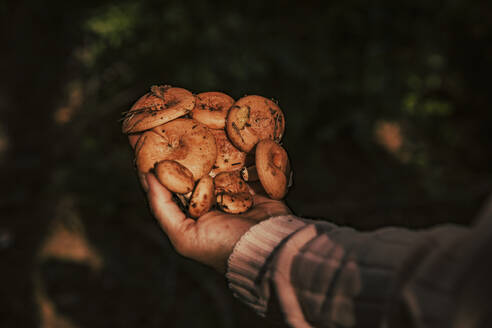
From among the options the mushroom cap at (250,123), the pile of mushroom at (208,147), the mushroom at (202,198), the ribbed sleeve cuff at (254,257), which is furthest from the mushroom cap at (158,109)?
the ribbed sleeve cuff at (254,257)

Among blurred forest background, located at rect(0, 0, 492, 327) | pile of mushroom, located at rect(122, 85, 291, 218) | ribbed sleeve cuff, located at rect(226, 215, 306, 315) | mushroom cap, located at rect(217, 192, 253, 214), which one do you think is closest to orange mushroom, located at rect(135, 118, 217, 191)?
pile of mushroom, located at rect(122, 85, 291, 218)

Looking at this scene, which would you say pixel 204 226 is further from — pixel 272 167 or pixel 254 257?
pixel 272 167

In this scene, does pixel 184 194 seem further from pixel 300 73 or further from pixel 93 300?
pixel 300 73

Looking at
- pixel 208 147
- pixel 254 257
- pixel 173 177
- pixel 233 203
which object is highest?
pixel 208 147

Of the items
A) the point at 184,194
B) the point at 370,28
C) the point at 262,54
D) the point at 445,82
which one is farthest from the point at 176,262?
the point at 445,82

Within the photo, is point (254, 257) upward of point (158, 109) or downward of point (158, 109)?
downward

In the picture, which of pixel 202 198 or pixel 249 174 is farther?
pixel 249 174

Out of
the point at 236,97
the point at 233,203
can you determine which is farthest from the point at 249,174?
the point at 236,97

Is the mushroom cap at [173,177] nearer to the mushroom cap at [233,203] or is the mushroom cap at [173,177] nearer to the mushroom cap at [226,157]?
the mushroom cap at [233,203]
